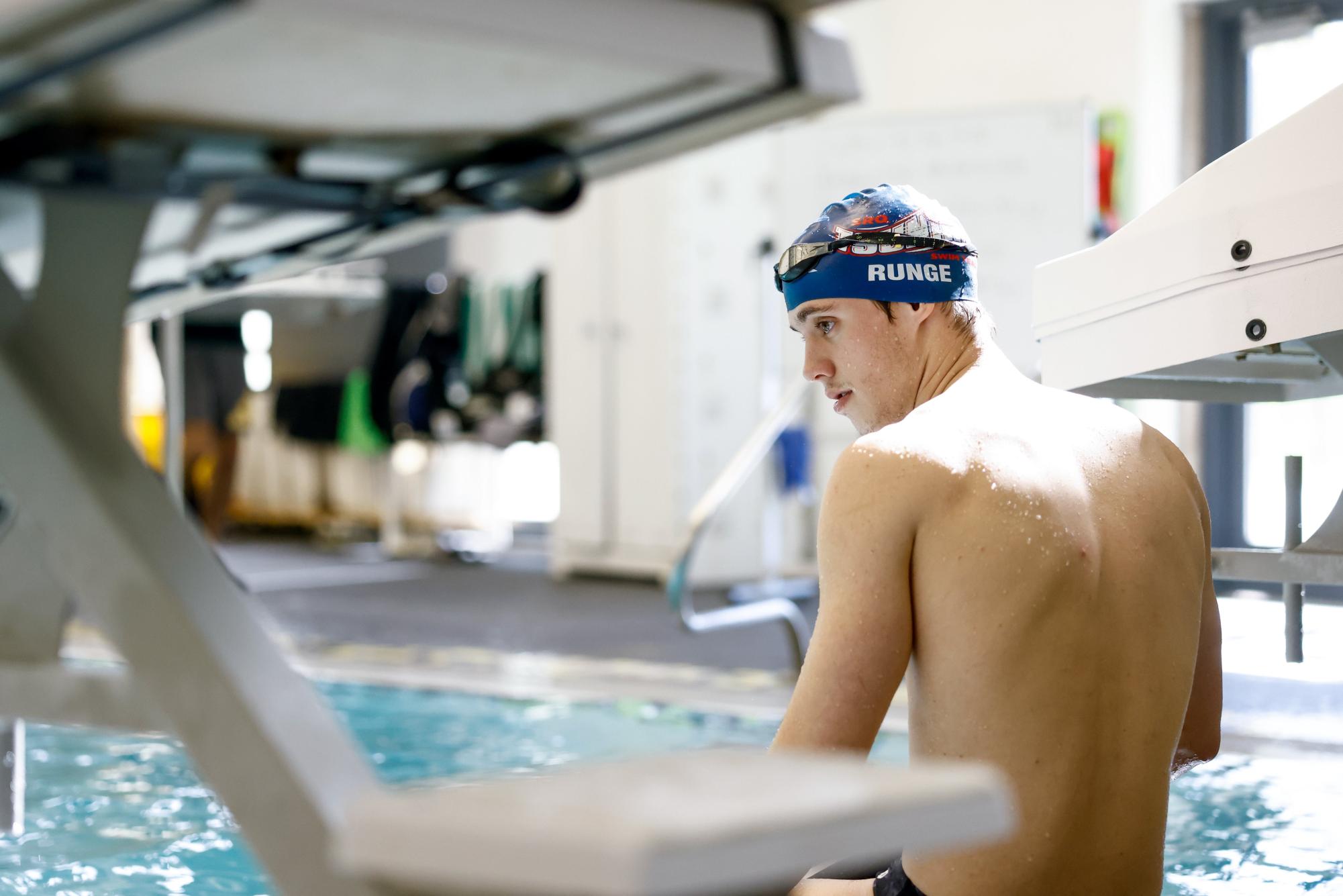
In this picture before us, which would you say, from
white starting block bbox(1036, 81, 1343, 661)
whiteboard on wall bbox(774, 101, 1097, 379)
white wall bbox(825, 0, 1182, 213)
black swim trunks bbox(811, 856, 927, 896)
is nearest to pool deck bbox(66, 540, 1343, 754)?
white starting block bbox(1036, 81, 1343, 661)

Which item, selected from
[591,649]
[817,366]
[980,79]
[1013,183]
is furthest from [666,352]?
[817,366]

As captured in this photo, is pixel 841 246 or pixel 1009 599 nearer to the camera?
pixel 1009 599

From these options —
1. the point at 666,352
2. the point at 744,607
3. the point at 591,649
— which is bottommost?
the point at 591,649

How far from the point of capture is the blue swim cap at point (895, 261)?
56.1 inches

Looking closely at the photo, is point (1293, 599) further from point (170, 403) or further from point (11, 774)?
point (170, 403)

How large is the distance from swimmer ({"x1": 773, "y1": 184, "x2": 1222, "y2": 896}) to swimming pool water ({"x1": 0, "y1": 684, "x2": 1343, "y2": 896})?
44.0 inches

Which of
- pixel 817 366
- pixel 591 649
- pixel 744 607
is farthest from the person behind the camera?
pixel 591 649

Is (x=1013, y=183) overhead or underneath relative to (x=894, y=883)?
→ overhead

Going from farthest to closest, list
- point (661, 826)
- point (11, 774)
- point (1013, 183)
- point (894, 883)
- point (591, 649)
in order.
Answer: point (1013, 183) < point (591, 649) < point (11, 774) < point (894, 883) < point (661, 826)

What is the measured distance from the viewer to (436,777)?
3.16 meters

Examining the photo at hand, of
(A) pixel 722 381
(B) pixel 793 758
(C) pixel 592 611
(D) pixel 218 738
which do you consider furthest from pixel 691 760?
(A) pixel 722 381

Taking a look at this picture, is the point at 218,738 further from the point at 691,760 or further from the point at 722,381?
the point at 722,381

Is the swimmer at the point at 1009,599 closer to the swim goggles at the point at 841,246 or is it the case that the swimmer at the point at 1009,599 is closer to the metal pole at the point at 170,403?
the swim goggles at the point at 841,246

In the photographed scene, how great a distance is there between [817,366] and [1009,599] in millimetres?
388
